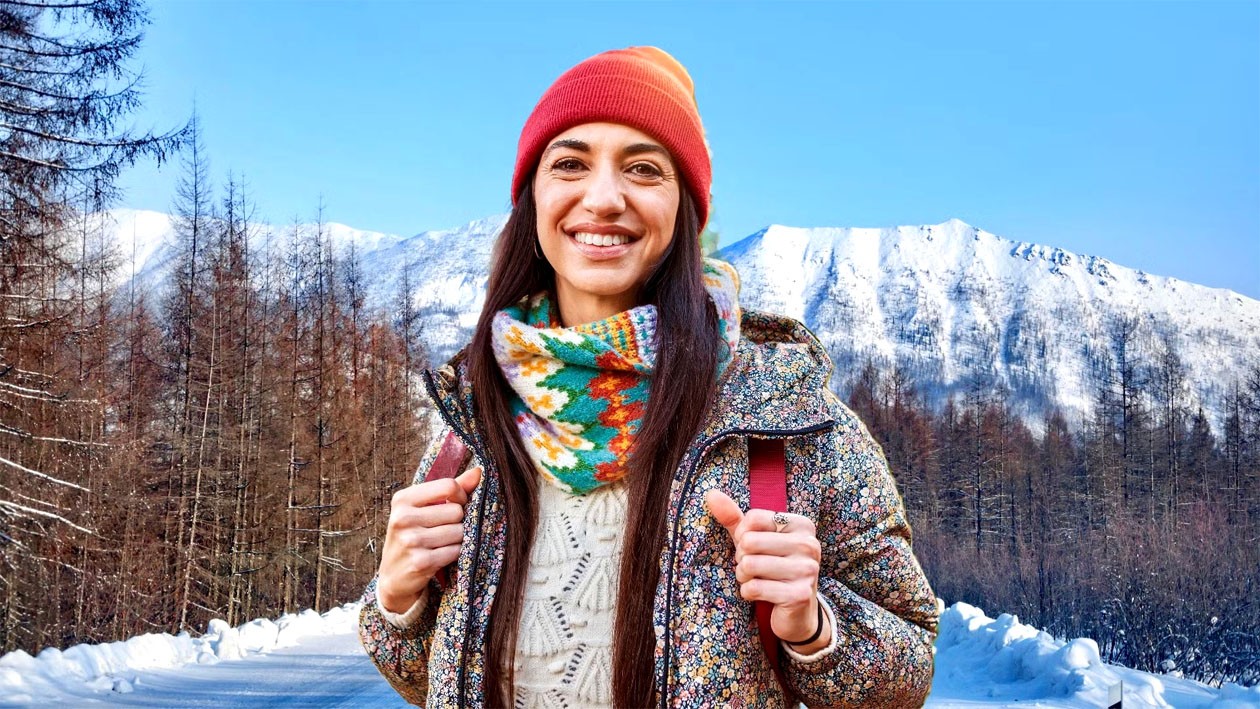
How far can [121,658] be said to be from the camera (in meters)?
8.09

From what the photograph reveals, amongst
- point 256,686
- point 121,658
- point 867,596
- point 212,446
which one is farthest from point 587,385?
point 212,446

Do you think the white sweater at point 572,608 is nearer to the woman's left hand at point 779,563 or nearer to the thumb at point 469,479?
the thumb at point 469,479

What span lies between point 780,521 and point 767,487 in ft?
0.47

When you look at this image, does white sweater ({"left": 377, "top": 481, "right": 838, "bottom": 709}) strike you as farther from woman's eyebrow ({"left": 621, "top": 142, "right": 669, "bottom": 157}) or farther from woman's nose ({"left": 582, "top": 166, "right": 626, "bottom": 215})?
woman's eyebrow ({"left": 621, "top": 142, "right": 669, "bottom": 157})

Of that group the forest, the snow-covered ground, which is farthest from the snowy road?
the forest

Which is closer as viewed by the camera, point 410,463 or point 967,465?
point 410,463

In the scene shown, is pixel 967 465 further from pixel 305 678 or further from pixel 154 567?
pixel 305 678

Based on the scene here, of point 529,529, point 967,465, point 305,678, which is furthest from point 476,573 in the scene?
point 967,465

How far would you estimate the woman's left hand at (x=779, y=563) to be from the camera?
1.43m

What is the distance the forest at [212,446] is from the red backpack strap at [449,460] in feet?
38.2

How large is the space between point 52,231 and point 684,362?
14547 mm

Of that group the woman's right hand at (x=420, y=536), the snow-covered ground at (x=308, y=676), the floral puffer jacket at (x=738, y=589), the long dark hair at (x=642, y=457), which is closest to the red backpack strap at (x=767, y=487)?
the floral puffer jacket at (x=738, y=589)

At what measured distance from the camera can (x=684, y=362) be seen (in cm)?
171

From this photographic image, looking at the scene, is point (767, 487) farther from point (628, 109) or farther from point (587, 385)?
point (628, 109)
